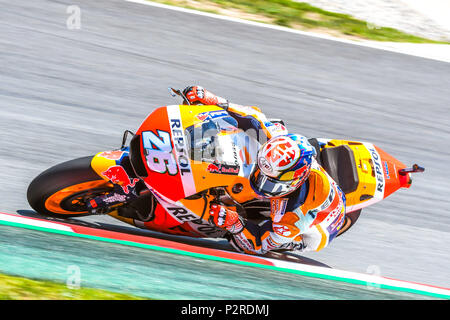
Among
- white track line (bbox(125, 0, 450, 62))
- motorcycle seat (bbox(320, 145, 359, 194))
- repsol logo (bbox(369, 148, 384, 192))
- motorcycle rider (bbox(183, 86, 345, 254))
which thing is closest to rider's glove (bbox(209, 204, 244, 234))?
motorcycle rider (bbox(183, 86, 345, 254))

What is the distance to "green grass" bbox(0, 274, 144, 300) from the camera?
3613mm

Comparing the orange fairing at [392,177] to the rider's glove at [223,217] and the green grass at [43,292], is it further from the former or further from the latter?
the green grass at [43,292]

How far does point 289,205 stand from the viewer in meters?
4.73

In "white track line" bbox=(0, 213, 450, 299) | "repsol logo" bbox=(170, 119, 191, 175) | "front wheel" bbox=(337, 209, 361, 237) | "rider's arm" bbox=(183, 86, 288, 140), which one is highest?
"rider's arm" bbox=(183, 86, 288, 140)

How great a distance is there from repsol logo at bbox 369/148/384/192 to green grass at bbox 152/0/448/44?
428cm

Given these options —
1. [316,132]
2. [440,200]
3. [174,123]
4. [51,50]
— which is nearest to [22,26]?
[51,50]

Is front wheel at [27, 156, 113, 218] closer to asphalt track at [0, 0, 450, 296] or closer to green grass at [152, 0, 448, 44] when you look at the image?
asphalt track at [0, 0, 450, 296]

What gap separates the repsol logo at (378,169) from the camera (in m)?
5.28

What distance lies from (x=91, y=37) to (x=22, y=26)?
0.85 m

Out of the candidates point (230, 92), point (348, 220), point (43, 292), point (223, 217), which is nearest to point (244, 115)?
point (223, 217)

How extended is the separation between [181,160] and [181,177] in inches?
4.5

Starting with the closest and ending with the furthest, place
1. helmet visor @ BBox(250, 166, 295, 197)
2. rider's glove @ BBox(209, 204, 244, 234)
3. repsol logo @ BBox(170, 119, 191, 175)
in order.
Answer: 1. repsol logo @ BBox(170, 119, 191, 175)
2. helmet visor @ BBox(250, 166, 295, 197)
3. rider's glove @ BBox(209, 204, 244, 234)

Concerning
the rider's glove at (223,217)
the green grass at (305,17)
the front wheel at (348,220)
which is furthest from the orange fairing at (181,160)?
the green grass at (305,17)

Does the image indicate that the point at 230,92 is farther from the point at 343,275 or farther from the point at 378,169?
the point at 343,275
